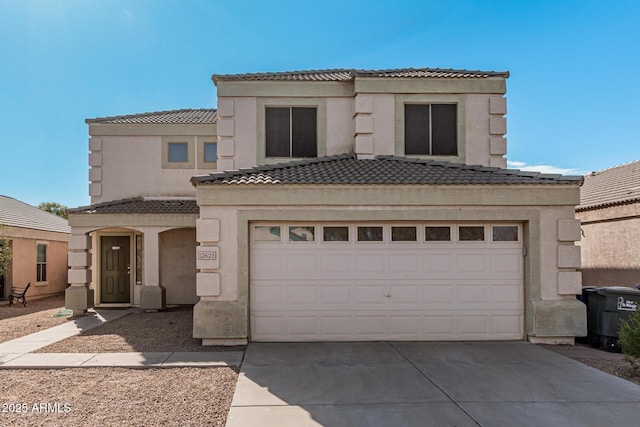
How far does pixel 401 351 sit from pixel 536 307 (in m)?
3.19

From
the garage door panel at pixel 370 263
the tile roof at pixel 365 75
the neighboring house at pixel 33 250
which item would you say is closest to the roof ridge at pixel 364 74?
the tile roof at pixel 365 75

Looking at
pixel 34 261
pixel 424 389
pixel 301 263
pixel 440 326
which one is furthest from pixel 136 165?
pixel 424 389

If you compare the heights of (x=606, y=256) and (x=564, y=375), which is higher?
(x=606, y=256)

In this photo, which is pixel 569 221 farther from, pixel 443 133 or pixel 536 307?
pixel 443 133

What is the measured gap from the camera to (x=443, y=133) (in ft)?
43.0

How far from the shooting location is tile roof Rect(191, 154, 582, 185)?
992cm

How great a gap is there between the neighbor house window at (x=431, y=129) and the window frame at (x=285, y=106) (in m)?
2.33

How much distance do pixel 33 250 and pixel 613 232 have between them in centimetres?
2282

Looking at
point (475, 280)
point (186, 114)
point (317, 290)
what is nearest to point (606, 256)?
point (475, 280)

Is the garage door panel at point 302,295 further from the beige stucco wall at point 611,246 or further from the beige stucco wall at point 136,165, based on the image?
the beige stucco wall at point 611,246

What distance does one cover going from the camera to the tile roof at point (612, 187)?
15.6 m

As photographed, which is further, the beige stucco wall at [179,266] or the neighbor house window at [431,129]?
the beige stucco wall at [179,266]

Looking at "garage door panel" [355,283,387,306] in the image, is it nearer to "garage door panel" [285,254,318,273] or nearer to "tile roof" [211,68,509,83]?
"garage door panel" [285,254,318,273]

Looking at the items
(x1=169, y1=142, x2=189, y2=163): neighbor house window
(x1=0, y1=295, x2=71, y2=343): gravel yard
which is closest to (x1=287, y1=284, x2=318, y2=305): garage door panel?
(x1=0, y1=295, x2=71, y2=343): gravel yard
